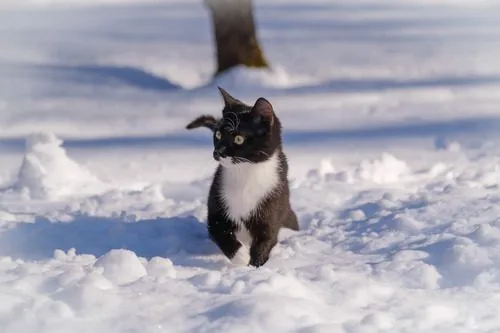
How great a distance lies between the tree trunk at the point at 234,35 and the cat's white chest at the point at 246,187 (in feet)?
13.3

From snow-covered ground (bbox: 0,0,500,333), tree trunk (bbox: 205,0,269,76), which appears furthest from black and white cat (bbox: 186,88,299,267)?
tree trunk (bbox: 205,0,269,76)

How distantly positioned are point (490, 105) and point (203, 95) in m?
2.52

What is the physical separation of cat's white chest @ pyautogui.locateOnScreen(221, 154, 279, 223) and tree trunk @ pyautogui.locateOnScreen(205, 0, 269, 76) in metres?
4.05

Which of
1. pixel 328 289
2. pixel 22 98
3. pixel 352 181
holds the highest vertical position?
pixel 328 289

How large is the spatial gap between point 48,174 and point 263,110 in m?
1.73

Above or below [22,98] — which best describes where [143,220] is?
above

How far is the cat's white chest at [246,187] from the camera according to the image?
311 cm

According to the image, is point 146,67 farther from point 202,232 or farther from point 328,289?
point 328,289

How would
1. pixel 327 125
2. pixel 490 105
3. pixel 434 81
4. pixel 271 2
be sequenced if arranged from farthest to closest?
pixel 271 2 → pixel 434 81 → pixel 490 105 → pixel 327 125

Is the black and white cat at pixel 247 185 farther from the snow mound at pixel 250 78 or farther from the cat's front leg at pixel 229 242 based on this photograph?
the snow mound at pixel 250 78

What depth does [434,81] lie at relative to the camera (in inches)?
301

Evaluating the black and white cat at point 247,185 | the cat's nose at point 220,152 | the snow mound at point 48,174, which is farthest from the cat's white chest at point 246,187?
the snow mound at point 48,174

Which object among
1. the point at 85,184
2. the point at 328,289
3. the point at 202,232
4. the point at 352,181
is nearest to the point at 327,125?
the point at 352,181

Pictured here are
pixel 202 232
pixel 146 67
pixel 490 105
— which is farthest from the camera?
pixel 146 67
